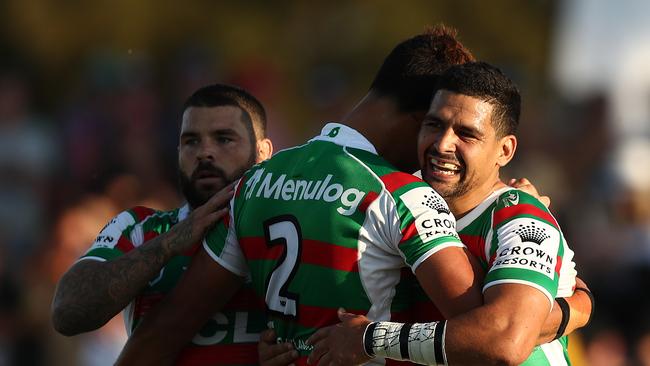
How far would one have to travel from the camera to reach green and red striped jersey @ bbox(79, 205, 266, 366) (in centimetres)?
671

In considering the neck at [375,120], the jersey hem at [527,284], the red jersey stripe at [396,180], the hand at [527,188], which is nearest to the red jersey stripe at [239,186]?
the neck at [375,120]

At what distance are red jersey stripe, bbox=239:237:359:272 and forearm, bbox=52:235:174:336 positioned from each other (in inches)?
23.6

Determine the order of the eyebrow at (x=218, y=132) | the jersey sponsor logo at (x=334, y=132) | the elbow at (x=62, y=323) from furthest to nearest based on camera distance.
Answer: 1. the eyebrow at (x=218, y=132)
2. the elbow at (x=62, y=323)
3. the jersey sponsor logo at (x=334, y=132)

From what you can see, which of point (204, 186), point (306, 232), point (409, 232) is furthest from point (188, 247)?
point (409, 232)

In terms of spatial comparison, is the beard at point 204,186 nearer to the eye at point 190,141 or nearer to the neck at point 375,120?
the eye at point 190,141

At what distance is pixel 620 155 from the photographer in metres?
15.3

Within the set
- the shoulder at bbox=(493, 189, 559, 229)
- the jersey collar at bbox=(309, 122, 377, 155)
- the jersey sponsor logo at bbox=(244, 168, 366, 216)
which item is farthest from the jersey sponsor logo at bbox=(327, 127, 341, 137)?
the shoulder at bbox=(493, 189, 559, 229)

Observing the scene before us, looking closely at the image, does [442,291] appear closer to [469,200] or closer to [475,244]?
[475,244]

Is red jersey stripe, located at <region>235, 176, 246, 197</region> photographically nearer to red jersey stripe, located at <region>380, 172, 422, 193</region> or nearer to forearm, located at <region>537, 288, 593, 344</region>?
red jersey stripe, located at <region>380, 172, 422, 193</region>

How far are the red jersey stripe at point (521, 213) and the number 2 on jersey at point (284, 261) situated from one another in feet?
3.08

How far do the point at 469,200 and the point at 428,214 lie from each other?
55cm

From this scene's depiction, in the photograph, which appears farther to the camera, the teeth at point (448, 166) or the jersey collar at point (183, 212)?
the jersey collar at point (183, 212)

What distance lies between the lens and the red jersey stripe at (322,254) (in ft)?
19.2

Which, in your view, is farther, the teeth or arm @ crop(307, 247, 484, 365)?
the teeth
